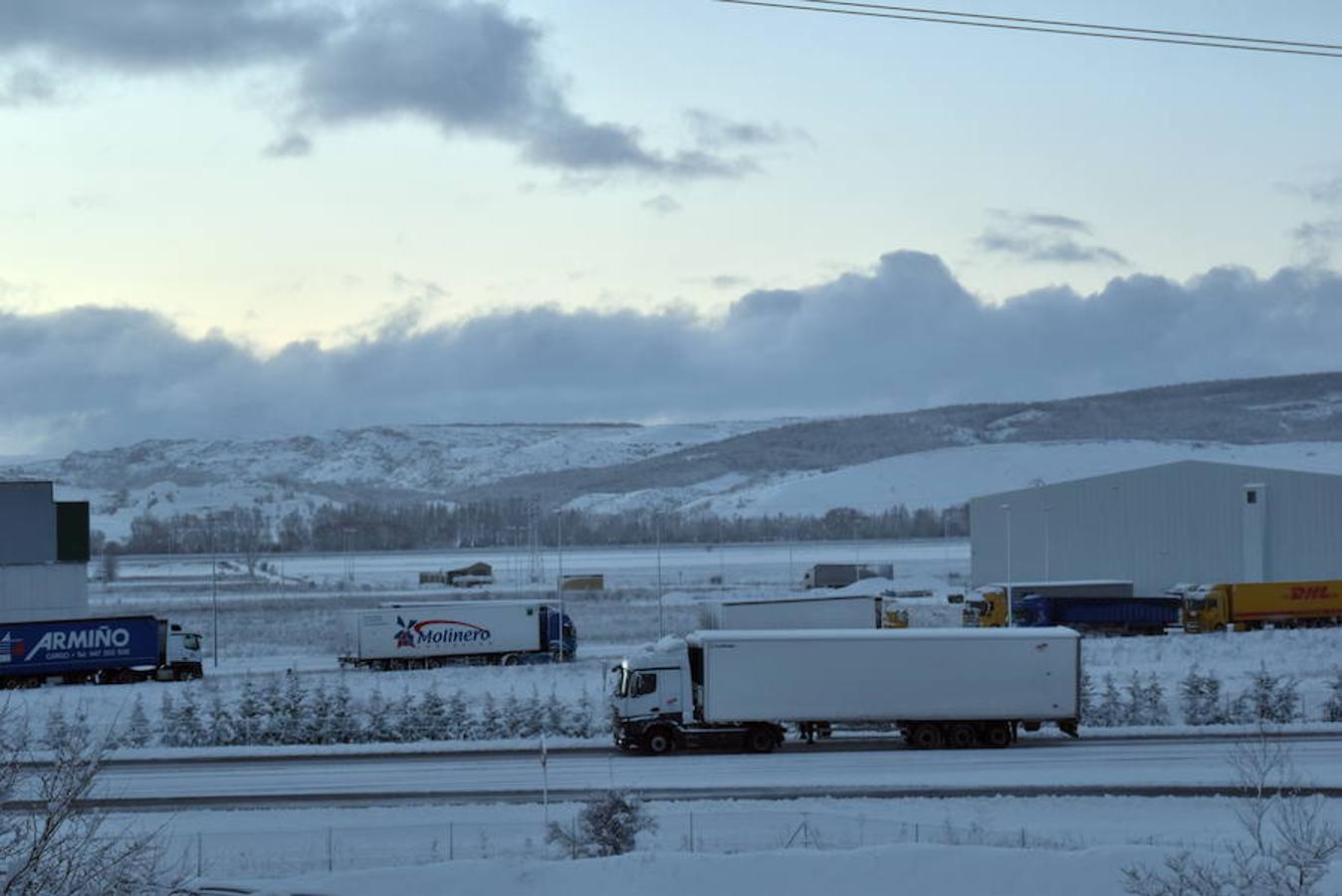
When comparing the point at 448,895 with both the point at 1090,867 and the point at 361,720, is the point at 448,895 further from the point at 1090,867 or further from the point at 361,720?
the point at 361,720

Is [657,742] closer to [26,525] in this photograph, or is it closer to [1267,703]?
[1267,703]

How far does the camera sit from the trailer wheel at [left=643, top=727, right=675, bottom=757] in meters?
35.2

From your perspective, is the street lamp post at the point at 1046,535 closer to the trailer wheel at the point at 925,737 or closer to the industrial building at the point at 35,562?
the trailer wheel at the point at 925,737

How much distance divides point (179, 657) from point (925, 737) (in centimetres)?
3054

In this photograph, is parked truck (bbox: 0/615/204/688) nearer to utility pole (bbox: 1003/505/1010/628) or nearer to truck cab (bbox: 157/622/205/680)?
truck cab (bbox: 157/622/205/680)

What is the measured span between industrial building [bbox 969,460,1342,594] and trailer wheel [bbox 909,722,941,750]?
4068 centimetres

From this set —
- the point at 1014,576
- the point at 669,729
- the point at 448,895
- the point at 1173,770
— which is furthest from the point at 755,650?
the point at 1014,576

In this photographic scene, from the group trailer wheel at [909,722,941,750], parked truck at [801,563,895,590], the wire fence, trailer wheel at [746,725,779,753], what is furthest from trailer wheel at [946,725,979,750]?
parked truck at [801,563,895,590]

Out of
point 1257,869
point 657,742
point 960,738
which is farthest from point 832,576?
point 1257,869

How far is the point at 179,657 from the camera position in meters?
53.6

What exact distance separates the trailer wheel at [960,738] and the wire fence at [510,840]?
9.72m

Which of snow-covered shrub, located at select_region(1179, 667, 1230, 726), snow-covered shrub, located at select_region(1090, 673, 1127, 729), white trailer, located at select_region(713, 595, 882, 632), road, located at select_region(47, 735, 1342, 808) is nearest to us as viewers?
road, located at select_region(47, 735, 1342, 808)

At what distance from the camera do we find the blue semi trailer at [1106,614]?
6331 centimetres

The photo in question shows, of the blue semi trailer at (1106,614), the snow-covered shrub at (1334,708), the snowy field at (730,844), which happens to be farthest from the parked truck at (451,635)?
the snow-covered shrub at (1334,708)
